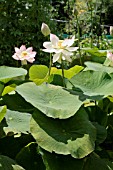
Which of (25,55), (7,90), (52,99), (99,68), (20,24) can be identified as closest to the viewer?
(52,99)

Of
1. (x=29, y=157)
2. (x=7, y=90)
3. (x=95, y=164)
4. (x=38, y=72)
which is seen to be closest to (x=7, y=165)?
(x=29, y=157)

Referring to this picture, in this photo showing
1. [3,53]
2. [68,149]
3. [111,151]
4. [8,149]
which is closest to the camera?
[68,149]

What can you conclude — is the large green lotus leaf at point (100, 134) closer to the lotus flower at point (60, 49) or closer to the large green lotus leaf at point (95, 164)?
the large green lotus leaf at point (95, 164)

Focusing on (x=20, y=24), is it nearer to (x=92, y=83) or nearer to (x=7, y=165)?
(x=92, y=83)

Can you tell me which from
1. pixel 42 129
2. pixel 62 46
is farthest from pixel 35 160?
pixel 62 46

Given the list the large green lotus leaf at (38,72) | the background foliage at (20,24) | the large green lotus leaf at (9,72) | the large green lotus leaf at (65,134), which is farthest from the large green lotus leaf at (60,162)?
the background foliage at (20,24)

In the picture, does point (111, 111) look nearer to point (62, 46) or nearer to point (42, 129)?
point (62, 46)

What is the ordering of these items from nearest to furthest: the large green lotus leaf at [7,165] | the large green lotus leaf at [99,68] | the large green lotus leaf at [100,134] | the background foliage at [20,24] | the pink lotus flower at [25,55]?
the large green lotus leaf at [7,165], the large green lotus leaf at [100,134], the large green lotus leaf at [99,68], the pink lotus flower at [25,55], the background foliage at [20,24]
